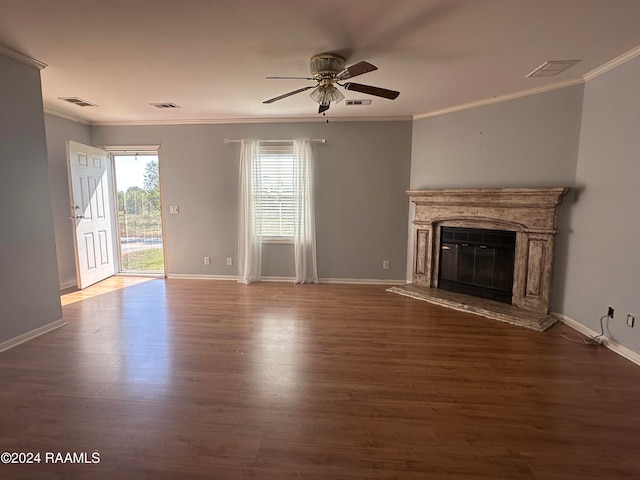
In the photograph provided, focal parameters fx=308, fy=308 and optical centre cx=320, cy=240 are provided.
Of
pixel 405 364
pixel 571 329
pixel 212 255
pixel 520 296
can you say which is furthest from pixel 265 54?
pixel 571 329

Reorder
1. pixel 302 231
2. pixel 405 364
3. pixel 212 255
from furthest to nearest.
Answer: pixel 212 255, pixel 302 231, pixel 405 364

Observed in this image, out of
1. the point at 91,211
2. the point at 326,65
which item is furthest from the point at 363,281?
the point at 91,211

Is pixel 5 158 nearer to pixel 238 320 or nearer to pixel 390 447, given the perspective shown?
pixel 238 320

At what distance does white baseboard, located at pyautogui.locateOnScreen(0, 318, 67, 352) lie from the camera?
107 inches

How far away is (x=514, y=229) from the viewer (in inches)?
145

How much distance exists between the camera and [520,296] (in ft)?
12.0

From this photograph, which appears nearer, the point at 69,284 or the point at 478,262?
the point at 478,262

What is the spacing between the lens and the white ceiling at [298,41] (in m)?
2.01

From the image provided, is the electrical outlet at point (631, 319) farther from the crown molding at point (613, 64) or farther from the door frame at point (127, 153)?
the door frame at point (127, 153)

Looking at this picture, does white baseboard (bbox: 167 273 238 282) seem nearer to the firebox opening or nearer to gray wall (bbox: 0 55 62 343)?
gray wall (bbox: 0 55 62 343)

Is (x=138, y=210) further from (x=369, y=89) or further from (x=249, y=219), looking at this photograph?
(x=369, y=89)

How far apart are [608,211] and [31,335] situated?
5.56 m

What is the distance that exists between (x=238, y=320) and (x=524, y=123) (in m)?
4.01

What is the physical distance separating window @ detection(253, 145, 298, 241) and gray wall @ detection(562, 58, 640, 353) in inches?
140
